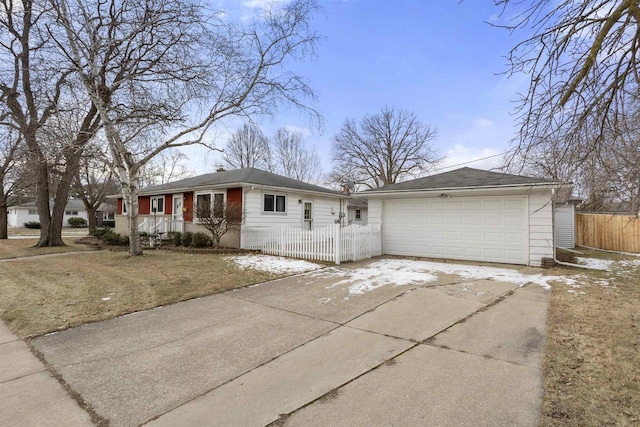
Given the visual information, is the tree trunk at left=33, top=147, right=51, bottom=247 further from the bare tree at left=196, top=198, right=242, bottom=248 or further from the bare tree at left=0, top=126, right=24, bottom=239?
the bare tree at left=196, top=198, right=242, bottom=248

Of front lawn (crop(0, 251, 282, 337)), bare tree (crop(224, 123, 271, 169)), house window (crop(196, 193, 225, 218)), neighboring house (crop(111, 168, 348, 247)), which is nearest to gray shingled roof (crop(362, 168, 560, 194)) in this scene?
neighboring house (crop(111, 168, 348, 247))

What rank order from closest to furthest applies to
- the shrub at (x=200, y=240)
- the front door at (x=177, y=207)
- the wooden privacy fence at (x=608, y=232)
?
1. the shrub at (x=200, y=240)
2. the wooden privacy fence at (x=608, y=232)
3. the front door at (x=177, y=207)

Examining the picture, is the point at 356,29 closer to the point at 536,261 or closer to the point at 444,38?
the point at 444,38

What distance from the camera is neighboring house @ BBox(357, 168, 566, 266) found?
956cm

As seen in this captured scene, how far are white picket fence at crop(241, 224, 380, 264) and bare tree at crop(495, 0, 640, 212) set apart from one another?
6.29m

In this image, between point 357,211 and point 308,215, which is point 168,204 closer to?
point 308,215

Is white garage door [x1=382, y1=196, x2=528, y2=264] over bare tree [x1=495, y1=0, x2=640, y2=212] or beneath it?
beneath

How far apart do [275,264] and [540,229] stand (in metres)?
7.93

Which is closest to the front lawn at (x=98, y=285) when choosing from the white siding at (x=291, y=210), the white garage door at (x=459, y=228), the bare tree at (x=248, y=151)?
the white siding at (x=291, y=210)

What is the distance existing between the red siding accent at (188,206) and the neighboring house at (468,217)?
8370 millimetres

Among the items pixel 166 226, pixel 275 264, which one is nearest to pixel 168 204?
pixel 166 226

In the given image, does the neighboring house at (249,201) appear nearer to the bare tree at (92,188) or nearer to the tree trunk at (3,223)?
the tree trunk at (3,223)

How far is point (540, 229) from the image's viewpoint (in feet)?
31.2

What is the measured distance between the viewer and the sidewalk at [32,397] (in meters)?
2.44
